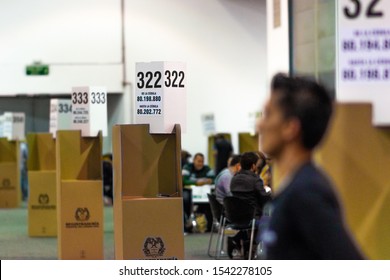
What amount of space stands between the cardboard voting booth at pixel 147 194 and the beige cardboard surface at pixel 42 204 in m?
4.39

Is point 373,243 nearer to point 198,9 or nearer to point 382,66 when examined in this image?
point 382,66

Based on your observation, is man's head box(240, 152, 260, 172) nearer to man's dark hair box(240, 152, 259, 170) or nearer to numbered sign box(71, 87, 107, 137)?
man's dark hair box(240, 152, 259, 170)

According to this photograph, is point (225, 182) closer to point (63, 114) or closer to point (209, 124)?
point (63, 114)

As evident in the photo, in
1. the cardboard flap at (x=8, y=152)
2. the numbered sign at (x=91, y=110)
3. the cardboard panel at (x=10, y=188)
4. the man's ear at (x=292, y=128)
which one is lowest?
the cardboard panel at (x=10, y=188)

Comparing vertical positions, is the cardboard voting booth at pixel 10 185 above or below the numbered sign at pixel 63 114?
below

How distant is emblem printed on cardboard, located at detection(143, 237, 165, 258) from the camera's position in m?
6.48

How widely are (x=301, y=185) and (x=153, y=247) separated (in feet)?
14.5

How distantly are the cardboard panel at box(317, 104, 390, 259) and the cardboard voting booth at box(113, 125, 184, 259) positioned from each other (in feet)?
8.49

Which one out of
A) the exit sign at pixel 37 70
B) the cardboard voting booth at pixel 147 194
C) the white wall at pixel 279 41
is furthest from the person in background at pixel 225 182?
the exit sign at pixel 37 70

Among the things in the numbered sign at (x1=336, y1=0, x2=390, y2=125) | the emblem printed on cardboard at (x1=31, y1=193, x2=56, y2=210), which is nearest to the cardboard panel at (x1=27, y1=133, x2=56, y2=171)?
the emblem printed on cardboard at (x1=31, y1=193, x2=56, y2=210)

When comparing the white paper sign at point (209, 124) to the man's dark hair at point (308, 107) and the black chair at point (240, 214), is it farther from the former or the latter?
the man's dark hair at point (308, 107)

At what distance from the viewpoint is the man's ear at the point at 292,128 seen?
85.6 inches

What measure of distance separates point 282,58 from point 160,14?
49.5 feet
